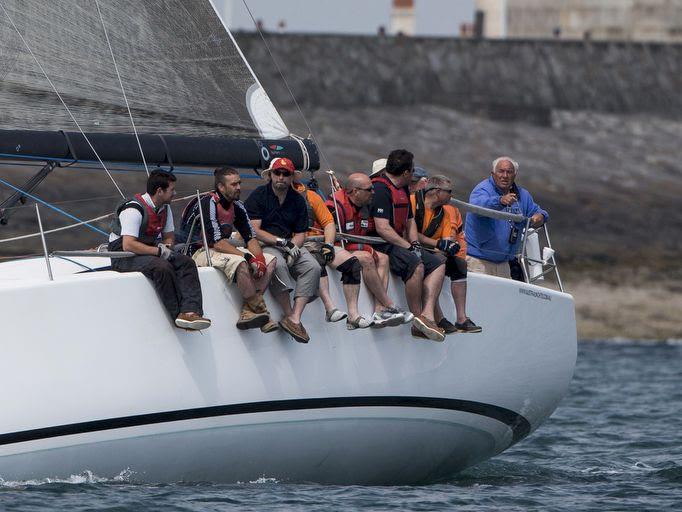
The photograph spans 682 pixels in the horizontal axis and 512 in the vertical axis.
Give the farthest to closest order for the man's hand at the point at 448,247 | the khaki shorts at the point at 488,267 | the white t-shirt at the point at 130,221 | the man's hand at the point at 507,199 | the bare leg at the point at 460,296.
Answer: the khaki shorts at the point at 488,267
the man's hand at the point at 507,199
the bare leg at the point at 460,296
the man's hand at the point at 448,247
the white t-shirt at the point at 130,221

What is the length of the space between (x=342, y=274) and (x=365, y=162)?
21.7m

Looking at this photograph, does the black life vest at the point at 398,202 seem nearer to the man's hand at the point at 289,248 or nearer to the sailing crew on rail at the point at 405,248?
the sailing crew on rail at the point at 405,248

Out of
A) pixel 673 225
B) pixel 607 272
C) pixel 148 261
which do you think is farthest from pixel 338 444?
pixel 673 225

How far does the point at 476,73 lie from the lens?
35.1 metres

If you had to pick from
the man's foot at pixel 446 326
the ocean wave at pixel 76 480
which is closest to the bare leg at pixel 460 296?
the man's foot at pixel 446 326

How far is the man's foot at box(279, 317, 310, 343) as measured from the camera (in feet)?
32.4

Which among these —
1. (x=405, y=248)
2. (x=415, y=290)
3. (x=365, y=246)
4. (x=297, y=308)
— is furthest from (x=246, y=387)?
(x=405, y=248)

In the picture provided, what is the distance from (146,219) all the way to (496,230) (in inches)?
128

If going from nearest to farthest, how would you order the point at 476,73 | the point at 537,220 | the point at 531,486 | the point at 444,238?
1. the point at 444,238
2. the point at 531,486
3. the point at 537,220
4. the point at 476,73

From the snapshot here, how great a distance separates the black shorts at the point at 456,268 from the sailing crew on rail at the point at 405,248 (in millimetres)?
94

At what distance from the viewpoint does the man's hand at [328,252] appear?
10133 mm

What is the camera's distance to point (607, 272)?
27609mm

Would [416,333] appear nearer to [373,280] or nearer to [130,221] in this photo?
[373,280]

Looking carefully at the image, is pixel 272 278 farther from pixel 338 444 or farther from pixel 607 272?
pixel 607 272
